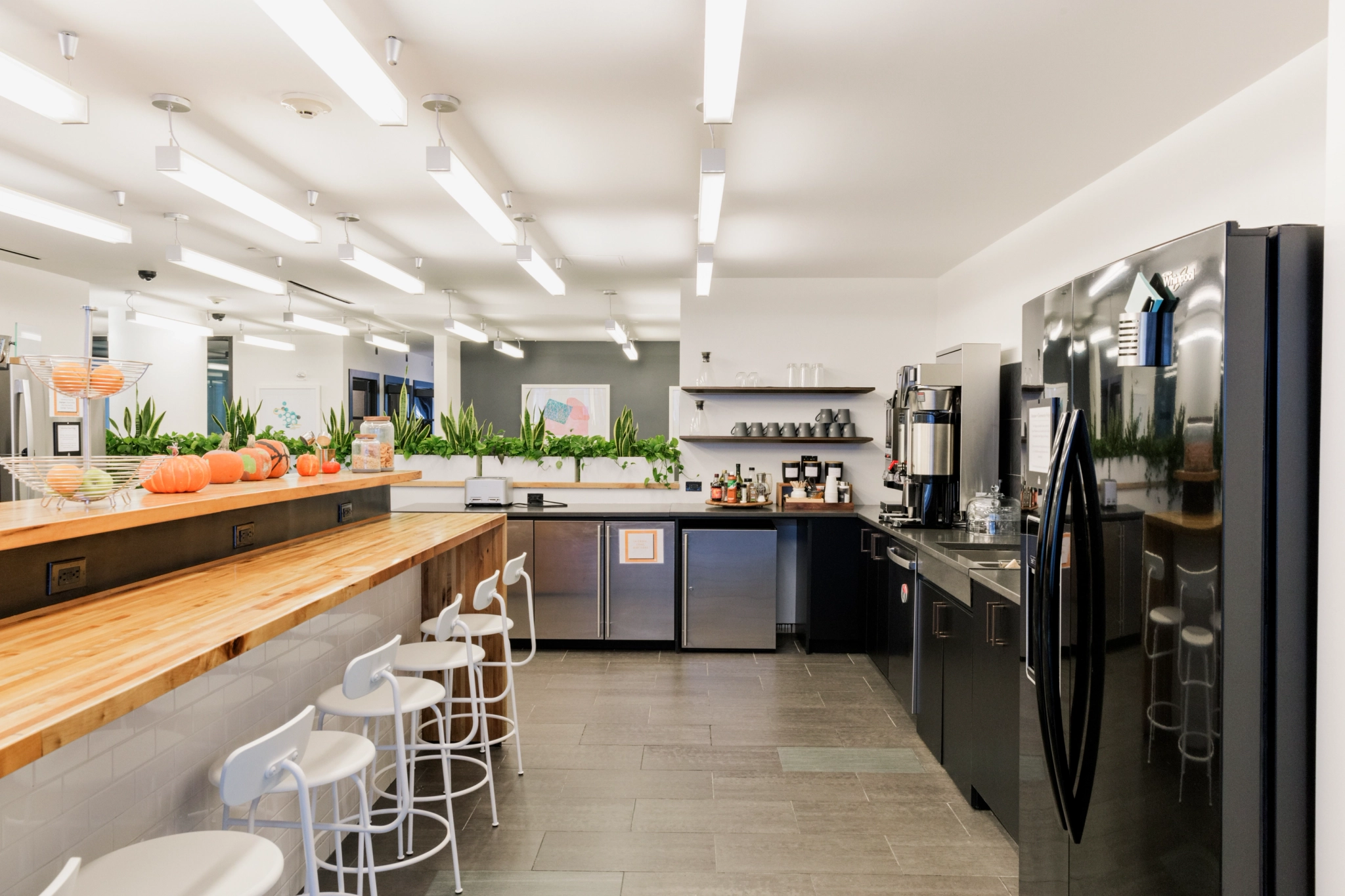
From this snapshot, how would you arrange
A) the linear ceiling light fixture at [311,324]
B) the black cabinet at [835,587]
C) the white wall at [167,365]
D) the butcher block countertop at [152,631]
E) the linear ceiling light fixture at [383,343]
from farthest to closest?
1. the linear ceiling light fixture at [383,343]
2. the white wall at [167,365]
3. the linear ceiling light fixture at [311,324]
4. the black cabinet at [835,587]
5. the butcher block countertop at [152,631]

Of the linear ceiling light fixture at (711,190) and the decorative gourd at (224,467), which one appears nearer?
the decorative gourd at (224,467)

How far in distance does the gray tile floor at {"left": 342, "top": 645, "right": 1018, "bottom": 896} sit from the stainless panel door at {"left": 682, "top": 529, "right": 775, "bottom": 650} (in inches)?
28.3

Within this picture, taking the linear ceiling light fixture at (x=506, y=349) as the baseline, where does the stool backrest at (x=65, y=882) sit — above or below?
below

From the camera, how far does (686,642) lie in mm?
5270

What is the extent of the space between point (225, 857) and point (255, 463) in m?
1.77

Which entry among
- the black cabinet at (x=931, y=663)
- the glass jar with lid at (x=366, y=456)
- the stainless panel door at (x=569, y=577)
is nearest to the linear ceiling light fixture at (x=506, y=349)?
the stainless panel door at (x=569, y=577)

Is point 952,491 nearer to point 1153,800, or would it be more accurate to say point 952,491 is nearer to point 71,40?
point 1153,800

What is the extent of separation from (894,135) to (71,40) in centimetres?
291

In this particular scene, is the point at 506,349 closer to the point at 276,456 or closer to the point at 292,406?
the point at 292,406

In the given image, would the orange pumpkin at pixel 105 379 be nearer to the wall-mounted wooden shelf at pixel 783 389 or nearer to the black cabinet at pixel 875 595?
the black cabinet at pixel 875 595

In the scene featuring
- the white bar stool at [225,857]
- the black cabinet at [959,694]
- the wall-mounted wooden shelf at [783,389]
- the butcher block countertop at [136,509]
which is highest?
the wall-mounted wooden shelf at [783,389]

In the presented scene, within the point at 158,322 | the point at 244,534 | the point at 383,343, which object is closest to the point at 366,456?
the point at 244,534

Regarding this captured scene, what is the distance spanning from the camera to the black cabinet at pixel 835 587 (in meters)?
5.18

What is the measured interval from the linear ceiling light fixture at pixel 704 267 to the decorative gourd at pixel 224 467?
2566 mm
